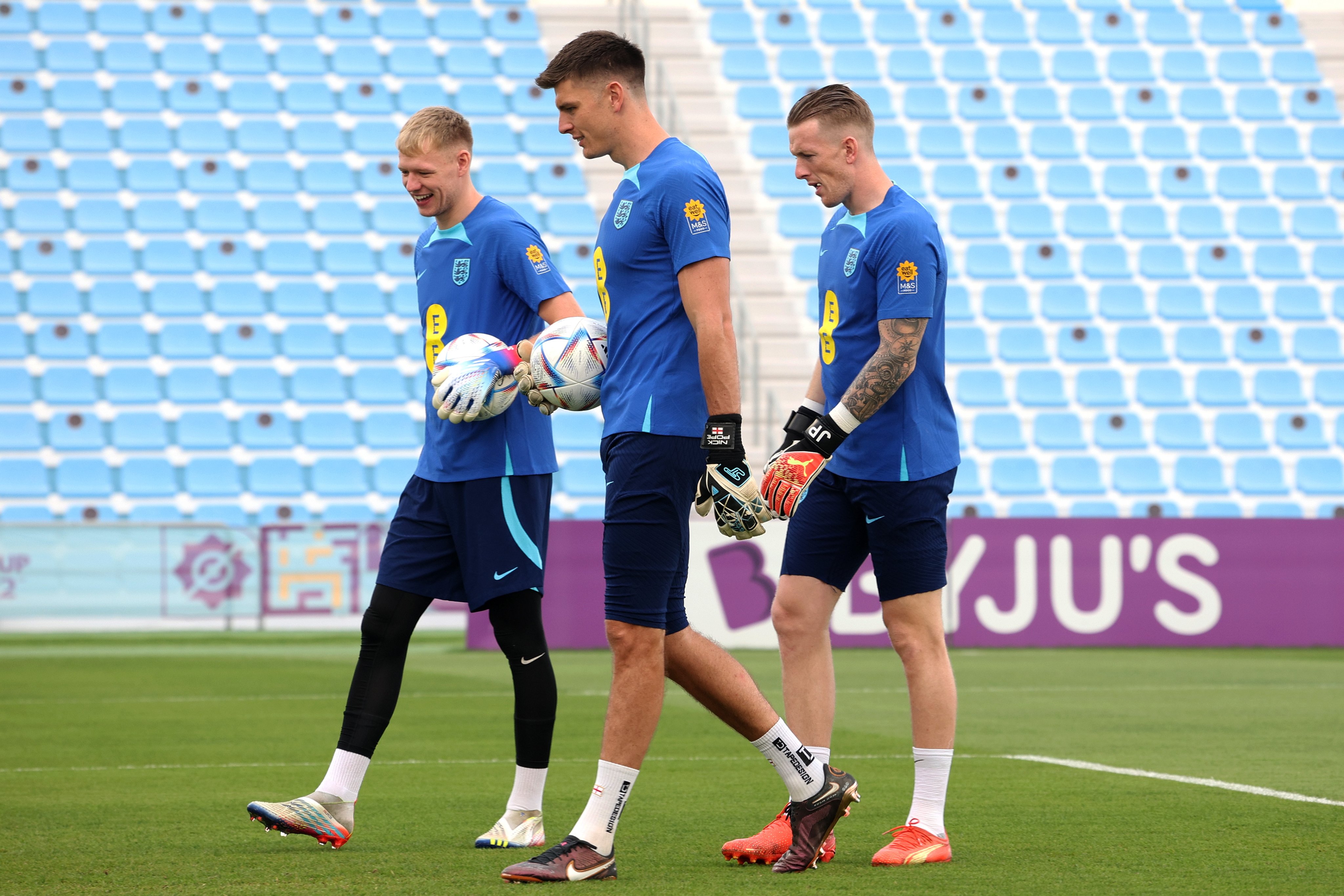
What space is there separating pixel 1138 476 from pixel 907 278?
1442 centimetres

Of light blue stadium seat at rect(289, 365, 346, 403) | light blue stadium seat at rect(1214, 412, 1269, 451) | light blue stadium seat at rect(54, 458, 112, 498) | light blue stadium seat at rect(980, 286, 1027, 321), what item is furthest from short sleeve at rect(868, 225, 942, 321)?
light blue stadium seat at rect(980, 286, 1027, 321)

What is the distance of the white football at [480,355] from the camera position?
4328mm

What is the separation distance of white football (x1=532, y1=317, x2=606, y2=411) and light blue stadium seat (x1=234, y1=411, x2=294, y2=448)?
550 inches

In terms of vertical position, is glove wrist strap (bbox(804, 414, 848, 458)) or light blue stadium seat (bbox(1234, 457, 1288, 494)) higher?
light blue stadium seat (bbox(1234, 457, 1288, 494))

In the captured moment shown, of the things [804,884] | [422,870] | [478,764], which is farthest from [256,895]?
[478,764]

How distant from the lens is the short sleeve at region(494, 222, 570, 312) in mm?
4508

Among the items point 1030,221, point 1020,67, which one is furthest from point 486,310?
point 1020,67

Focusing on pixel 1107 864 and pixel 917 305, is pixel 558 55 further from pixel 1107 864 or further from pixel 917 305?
pixel 1107 864

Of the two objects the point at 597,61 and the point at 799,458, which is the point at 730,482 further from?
the point at 597,61

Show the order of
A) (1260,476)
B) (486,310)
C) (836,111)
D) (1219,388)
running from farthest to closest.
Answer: (1219,388), (1260,476), (486,310), (836,111)

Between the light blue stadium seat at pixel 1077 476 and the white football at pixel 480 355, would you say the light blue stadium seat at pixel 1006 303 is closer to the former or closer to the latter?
the light blue stadium seat at pixel 1077 476

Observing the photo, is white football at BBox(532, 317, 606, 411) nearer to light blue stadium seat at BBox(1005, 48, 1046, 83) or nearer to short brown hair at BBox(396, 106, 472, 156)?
short brown hair at BBox(396, 106, 472, 156)

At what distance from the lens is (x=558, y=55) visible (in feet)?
12.8

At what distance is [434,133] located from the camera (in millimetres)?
4543
